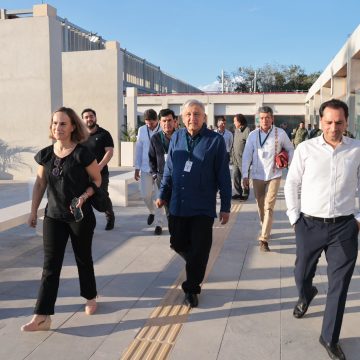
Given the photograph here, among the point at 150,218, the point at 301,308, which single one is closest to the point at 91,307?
the point at 301,308

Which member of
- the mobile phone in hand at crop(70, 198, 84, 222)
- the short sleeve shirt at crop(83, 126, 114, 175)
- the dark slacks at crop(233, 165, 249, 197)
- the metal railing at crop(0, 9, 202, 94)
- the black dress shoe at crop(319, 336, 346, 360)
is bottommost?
the black dress shoe at crop(319, 336, 346, 360)

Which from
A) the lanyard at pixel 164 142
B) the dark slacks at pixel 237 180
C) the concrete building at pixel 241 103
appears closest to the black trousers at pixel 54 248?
the lanyard at pixel 164 142

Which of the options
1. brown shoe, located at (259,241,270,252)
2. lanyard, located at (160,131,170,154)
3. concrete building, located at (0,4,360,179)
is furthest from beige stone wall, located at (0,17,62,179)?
brown shoe, located at (259,241,270,252)

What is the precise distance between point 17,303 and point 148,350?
1489 mm

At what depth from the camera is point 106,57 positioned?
18.0 meters

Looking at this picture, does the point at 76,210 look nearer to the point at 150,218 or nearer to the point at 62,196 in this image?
the point at 62,196

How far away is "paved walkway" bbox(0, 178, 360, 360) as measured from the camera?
3.20 meters

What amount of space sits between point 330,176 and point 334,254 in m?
0.54

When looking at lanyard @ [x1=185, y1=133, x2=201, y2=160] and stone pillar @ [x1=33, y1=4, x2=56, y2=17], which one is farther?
stone pillar @ [x1=33, y1=4, x2=56, y2=17]

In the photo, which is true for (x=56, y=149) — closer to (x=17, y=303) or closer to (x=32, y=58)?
(x=17, y=303)

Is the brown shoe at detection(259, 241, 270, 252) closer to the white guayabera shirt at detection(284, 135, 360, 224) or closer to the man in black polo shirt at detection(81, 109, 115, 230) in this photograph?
the man in black polo shirt at detection(81, 109, 115, 230)

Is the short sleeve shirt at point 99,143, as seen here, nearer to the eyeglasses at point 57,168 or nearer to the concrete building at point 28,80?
the eyeglasses at point 57,168

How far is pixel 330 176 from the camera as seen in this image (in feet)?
10.2

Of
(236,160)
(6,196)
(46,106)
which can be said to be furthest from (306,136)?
(6,196)
